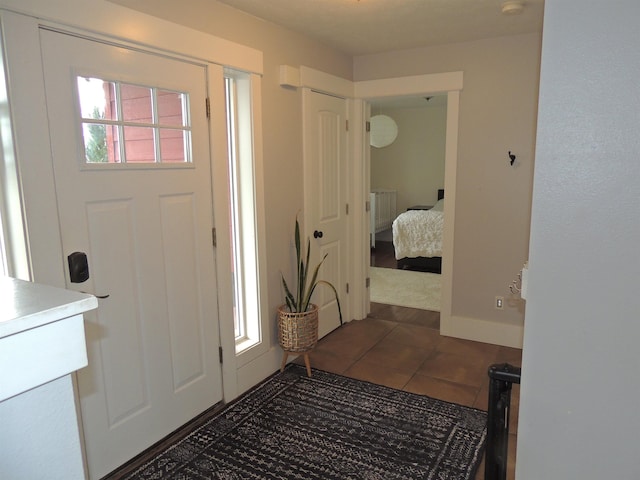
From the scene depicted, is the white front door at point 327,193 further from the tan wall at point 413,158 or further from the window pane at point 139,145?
the tan wall at point 413,158

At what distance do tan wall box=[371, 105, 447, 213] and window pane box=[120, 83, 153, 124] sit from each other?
20.5 ft

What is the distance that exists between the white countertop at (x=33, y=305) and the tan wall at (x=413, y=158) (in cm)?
753

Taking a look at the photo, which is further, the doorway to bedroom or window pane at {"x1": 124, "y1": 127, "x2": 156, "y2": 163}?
the doorway to bedroom

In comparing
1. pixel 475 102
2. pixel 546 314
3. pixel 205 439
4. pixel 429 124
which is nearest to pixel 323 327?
pixel 205 439

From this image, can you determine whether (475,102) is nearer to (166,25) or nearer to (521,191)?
(521,191)

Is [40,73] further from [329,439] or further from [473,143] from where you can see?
[473,143]

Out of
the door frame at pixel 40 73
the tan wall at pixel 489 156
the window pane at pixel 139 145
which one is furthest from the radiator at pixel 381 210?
the door frame at pixel 40 73

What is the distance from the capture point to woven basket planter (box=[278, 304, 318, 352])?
2.87m

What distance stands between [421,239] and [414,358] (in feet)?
8.47

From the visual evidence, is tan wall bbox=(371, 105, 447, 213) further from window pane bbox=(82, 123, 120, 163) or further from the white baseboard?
window pane bbox=(82, 123, 120, 163)

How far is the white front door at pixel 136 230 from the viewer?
1.82 metres

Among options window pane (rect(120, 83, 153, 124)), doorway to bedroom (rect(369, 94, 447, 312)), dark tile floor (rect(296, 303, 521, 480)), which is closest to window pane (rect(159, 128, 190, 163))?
window pane (rect(120, 83, 153, 124))

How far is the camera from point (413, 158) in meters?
8.00

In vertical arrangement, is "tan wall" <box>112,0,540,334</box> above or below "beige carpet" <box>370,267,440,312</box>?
above
